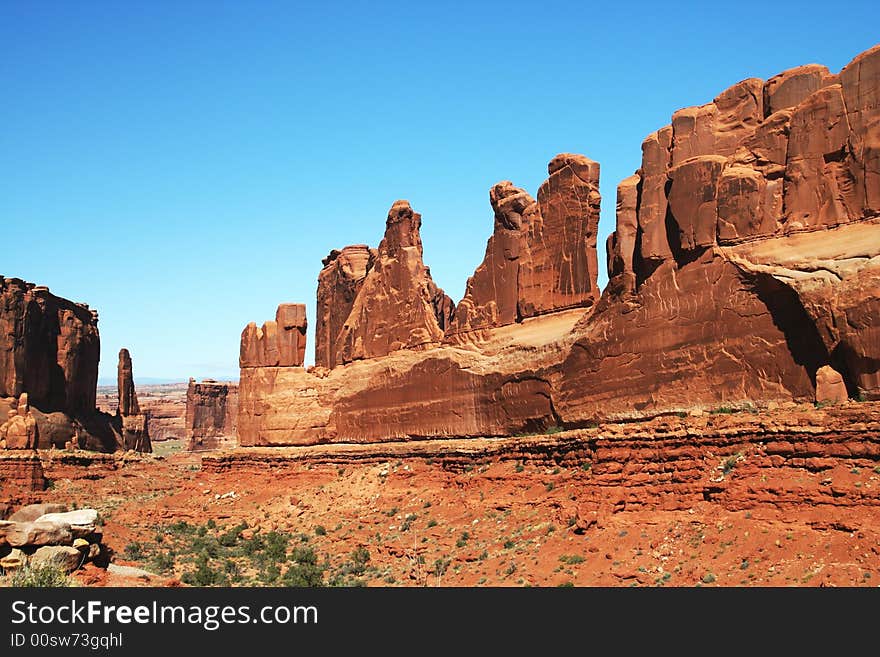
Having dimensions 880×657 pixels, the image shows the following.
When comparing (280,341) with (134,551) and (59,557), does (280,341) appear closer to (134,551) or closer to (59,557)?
(134,551)

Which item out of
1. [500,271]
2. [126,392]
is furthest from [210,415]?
[500,271]

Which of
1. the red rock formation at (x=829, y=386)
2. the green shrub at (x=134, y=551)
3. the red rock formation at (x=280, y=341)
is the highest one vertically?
the red rock formation at (x=280, y=341)

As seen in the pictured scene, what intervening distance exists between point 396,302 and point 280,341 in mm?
6908

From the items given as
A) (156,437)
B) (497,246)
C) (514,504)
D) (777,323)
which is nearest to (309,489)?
(497,246)

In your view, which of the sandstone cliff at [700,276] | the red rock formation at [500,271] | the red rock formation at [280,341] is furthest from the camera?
the red rock formation at [280,341]

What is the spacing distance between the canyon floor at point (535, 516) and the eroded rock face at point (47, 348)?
68.4 feet

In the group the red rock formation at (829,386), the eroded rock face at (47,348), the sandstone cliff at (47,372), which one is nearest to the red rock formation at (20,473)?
the sandstone cliff at (47,372)

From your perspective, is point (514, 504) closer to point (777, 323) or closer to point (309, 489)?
point (777, 323)

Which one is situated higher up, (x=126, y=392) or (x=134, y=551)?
(x=126, y=392)

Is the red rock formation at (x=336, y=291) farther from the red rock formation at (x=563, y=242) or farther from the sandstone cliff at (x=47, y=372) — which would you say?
the red rock formation at (x=563, y=242)

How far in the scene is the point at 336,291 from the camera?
184ft

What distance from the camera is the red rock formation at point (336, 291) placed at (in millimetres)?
54719

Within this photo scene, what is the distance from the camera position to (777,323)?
24750 millimetres

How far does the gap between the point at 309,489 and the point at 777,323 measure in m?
22.8
